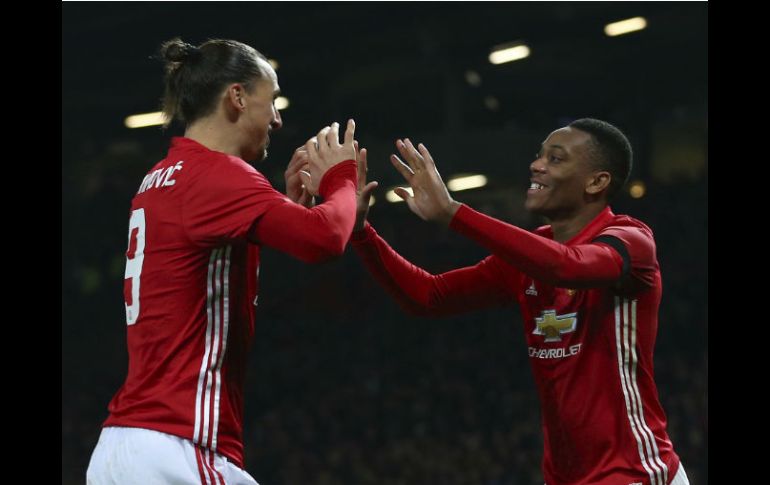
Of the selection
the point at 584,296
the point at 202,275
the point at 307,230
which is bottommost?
the point at 584,296

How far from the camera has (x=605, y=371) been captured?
3596 millimetres

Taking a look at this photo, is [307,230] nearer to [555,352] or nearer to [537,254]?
[537,254]

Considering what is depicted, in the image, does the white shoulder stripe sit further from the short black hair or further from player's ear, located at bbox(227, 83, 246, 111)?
the short black hair

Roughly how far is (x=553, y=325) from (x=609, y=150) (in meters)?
0.78

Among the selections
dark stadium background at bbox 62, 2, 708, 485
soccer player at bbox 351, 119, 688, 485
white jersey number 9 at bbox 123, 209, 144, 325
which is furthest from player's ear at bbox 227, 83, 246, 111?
dark stadium background at bbox 62, 2, 708, 485

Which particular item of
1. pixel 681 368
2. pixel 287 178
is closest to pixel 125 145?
pixel 681 368

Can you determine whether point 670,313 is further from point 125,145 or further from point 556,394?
point 556,394

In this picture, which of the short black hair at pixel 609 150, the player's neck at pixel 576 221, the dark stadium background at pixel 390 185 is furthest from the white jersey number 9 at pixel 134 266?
the dark stadium background at pixel 390 185

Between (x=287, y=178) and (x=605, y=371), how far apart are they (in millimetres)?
1388

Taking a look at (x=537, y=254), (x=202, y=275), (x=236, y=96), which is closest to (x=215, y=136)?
(x=236, y=96)

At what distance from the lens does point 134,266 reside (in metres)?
3.19

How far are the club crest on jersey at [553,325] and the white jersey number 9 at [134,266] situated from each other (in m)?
1.52

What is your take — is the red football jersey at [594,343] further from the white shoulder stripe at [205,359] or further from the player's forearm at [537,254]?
the white shoulder stripe at [205,359]

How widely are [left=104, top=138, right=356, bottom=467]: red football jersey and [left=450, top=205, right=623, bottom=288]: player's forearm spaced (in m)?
0.48
